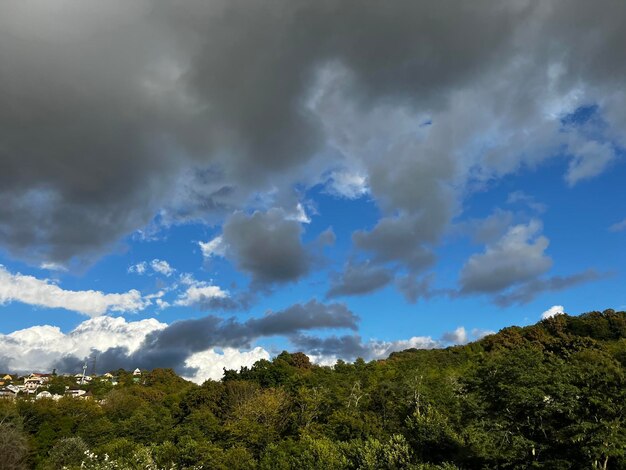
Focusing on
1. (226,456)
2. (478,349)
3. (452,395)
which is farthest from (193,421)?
(478,349)

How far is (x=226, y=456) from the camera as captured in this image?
5931cm

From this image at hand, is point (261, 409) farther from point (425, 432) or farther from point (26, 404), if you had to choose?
point (26, 404)

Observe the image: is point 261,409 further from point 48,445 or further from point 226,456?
point 48,445

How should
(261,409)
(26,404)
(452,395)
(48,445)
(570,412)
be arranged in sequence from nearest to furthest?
(570,412) < (452,395) < (261,409) < (48,445) < (26,404)

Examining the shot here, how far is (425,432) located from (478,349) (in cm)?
12063

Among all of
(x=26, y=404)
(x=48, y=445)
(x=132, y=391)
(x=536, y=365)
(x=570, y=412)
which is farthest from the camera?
(x=132, y=391)

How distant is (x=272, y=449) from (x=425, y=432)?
21.4m

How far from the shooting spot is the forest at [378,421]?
110ft

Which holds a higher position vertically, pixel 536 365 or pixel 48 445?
pixel 536 365

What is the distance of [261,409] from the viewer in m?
85.1

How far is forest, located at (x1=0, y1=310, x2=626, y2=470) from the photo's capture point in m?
33.6

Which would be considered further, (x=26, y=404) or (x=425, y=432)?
(x=26, y=404)

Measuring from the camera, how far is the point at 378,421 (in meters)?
70.3

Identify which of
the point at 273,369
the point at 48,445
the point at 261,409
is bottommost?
the point at 48,445
